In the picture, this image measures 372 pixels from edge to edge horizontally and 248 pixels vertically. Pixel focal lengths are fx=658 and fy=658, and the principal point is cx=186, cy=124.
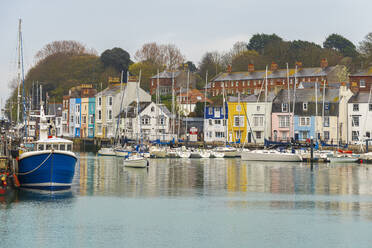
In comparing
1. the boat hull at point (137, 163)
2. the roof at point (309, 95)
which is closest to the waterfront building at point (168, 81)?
the roof at point (309, 95)

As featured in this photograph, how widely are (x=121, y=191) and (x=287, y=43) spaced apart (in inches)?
3894

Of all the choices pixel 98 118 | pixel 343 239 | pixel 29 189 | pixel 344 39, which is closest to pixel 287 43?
pixel 344 39

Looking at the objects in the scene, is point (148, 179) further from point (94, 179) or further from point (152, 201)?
point (152, 201)

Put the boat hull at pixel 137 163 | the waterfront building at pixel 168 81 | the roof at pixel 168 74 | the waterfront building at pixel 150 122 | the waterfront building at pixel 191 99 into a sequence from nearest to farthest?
the boat hull at pixel 137 163, the waterfront building at pixel 150 122, the waterfront building at pixel 191 99, the waterfront building at pixel 168 81, the roof at pixel 168 74

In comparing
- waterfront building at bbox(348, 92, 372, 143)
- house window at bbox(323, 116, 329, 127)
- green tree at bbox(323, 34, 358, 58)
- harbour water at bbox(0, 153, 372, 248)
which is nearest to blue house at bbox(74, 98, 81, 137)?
house window at bbox(323, 116, 329, 127)

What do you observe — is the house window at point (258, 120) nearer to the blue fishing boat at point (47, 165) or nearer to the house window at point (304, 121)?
the house window at point (304, 121)

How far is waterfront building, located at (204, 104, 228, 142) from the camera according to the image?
312 feet

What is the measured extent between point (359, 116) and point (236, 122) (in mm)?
17076

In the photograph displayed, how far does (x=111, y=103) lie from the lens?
105375mm

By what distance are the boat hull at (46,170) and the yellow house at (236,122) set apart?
51.2 m

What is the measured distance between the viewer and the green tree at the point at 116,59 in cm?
13675

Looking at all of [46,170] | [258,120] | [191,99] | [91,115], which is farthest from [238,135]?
[46,170]

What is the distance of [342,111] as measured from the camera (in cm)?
8612

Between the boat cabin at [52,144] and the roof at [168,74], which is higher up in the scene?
the roof at [168,74]
